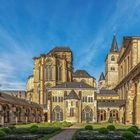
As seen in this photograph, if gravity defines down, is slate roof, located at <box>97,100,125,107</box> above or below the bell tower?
below

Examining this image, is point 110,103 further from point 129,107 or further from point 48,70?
point 48,70

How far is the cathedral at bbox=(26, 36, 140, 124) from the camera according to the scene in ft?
182

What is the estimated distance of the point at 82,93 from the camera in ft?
232

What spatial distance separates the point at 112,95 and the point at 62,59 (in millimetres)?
19502

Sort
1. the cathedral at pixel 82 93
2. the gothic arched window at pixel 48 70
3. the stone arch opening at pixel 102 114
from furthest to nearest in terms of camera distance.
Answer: the gothic arched window at pixel 48 70 → the stone arch opening at pixel 102 114 → the cathedral at pixel 82 93

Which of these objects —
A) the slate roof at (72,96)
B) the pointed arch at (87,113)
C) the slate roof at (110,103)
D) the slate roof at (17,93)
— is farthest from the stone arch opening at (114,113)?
the slate roof at (17,93)

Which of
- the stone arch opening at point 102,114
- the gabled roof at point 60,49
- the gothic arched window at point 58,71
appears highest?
the gabled roof at point 60,49

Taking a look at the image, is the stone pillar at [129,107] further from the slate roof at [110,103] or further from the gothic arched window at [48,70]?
the gothic arched window at [48,70]

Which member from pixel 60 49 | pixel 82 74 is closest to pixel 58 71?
pixel 60 49

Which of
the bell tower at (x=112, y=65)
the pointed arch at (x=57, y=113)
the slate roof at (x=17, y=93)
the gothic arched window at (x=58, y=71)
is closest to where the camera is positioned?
the pointed arch at (x=57, y=113)

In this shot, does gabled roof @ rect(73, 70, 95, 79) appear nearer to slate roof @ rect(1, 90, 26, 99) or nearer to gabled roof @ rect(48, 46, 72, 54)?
gabled roof @ rect(48, 46, 72, 54)

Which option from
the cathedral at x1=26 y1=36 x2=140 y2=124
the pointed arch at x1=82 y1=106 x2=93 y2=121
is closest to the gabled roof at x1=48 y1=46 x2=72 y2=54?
the cathedral at x1=26 y1=36 x2=140 y2=124

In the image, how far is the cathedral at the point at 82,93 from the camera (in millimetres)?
55447

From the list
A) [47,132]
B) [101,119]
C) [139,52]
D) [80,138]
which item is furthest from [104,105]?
[80,138]
